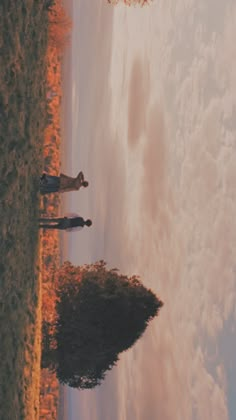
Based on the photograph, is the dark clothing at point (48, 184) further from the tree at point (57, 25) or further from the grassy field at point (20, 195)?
the tree at point (57, 25)

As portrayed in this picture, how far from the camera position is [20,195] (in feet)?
50.1

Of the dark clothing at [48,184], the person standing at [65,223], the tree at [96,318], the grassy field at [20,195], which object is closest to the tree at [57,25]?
the grassy field at [20,195]

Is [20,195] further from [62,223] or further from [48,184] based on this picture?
[62,223]

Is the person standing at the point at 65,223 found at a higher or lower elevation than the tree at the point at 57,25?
lower

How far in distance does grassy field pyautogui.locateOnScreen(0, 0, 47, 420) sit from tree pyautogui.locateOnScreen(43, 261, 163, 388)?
4.32 metres

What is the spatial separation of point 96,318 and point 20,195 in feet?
29.5

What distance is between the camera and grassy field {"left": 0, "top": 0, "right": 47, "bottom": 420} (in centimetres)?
1354

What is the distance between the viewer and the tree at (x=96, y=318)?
23062 mm

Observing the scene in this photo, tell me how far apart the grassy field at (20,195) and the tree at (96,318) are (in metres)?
4.32

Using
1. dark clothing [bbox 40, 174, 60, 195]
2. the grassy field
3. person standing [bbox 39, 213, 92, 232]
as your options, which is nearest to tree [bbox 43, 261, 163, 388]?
the grassy field

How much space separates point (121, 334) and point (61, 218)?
21.9 feet

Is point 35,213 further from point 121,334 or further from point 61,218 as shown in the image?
point 121,334

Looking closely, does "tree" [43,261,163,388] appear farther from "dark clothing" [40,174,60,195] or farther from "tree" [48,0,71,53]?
"tree" [48,0,71,53]

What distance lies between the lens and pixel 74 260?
44.3 meters
